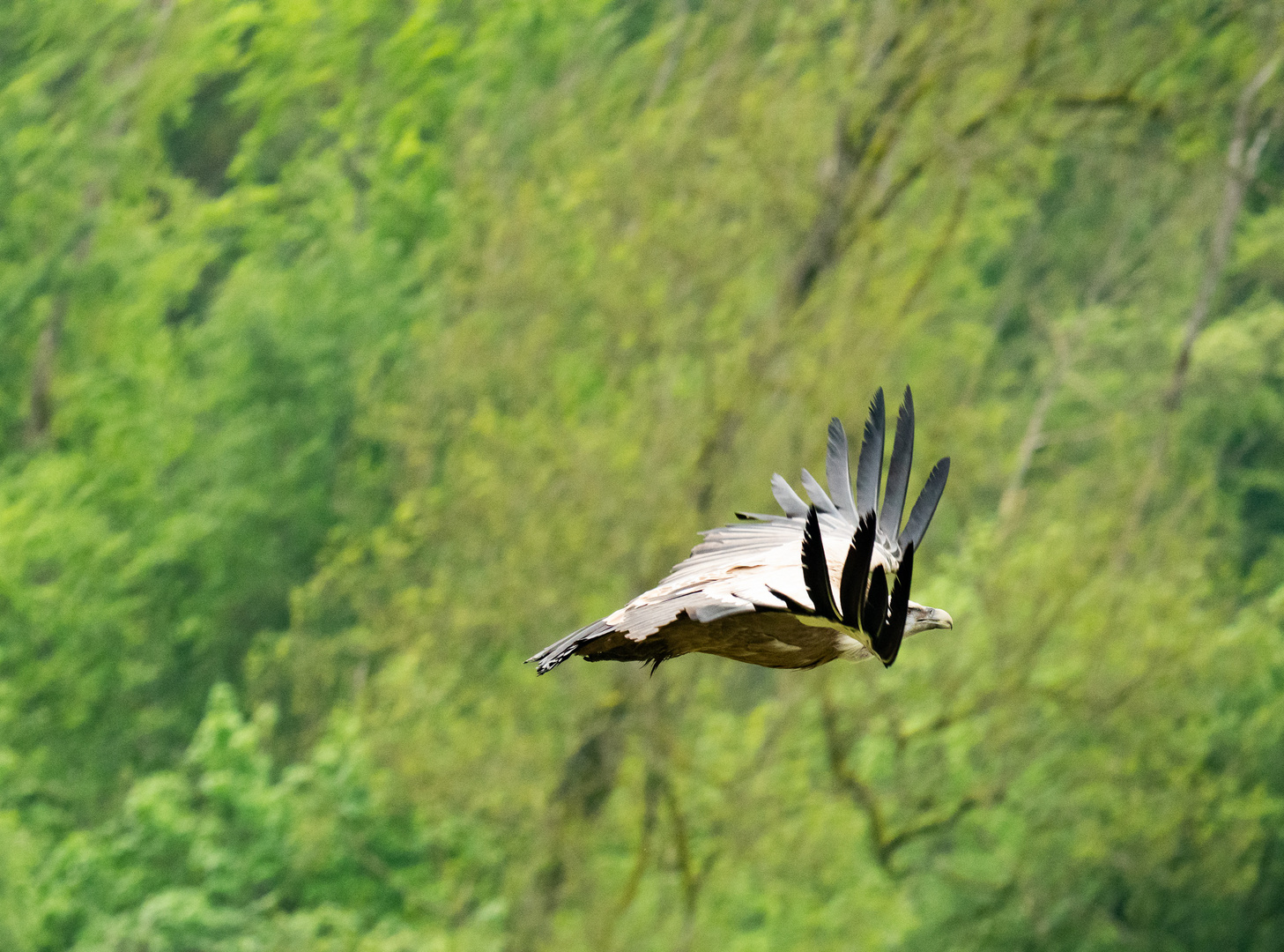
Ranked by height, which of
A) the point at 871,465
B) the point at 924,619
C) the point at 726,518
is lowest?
the point at 726,518

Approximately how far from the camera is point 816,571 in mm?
2939

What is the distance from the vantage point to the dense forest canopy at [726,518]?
44.4ft

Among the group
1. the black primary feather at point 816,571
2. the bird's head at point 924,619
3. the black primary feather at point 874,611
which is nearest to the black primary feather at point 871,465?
the bird's head at point 924,619

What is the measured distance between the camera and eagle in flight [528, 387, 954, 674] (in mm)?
2994

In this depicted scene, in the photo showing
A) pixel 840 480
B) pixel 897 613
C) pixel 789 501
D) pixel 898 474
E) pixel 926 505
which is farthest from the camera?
pixel 789 501

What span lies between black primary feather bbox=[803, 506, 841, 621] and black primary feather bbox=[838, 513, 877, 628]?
0.06 m

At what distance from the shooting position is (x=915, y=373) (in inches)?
587

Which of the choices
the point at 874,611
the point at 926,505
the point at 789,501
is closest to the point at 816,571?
the point at 874,611

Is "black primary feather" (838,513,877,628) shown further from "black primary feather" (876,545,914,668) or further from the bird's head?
the bird's head

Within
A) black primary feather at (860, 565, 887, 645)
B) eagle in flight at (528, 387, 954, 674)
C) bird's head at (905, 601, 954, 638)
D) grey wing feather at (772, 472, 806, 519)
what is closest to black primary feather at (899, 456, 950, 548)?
eagle in flight at (528, 387, 954, 674)

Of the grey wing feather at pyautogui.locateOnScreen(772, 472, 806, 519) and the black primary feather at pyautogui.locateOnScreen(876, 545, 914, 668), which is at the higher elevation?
the black primary feather at pyautogui.locateOnScreen(876, 545, 914, 668)

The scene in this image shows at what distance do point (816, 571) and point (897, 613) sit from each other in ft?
0.77

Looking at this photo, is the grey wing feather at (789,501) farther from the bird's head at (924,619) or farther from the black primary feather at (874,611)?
the black primary feather at (874,611)

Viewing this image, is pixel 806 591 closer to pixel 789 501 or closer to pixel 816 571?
pixel 816 571
